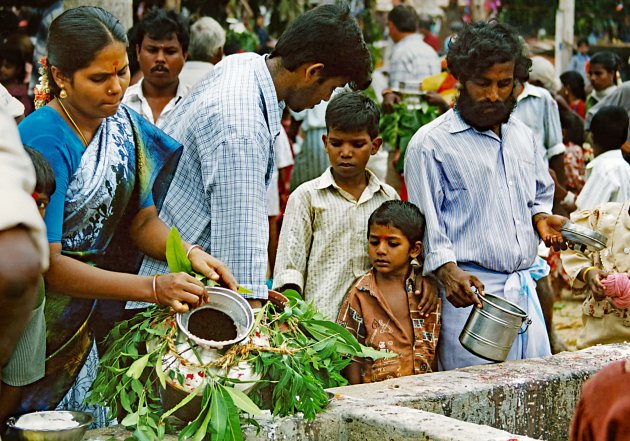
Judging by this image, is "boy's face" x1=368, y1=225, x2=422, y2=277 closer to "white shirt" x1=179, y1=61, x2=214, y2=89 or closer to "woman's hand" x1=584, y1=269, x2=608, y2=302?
"woman's hand" x1=584, y1=269, x2=608, y2=302

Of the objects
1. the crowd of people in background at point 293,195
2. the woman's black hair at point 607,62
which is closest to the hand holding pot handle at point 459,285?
the crowd of people in background at point 293,195

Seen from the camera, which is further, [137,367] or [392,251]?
[392,251]

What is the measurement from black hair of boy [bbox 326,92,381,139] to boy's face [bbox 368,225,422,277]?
0.61m

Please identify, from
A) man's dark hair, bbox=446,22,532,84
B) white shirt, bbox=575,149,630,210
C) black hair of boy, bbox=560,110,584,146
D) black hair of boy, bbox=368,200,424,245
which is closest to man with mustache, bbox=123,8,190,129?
black hair of boy, bbox=368,200,424,245

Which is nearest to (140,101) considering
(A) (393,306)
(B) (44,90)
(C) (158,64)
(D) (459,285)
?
(C) (158,64)

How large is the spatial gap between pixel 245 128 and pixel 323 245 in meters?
1.72

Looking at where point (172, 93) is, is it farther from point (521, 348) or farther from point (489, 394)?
point (489, 394)

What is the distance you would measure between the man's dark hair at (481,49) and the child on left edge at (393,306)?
2.25 feet

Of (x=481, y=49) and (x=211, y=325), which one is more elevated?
(x=481, y=49)

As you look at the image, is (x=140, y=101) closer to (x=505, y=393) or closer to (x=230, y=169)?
(x=230, y=169)

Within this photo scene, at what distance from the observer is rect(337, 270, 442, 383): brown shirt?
4.94 meters

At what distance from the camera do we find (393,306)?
5.04 meters

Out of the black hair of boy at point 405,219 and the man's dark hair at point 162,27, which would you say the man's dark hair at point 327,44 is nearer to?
the black hair of boy at point 405,219

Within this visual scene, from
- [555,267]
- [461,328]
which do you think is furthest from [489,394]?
[555,267]
